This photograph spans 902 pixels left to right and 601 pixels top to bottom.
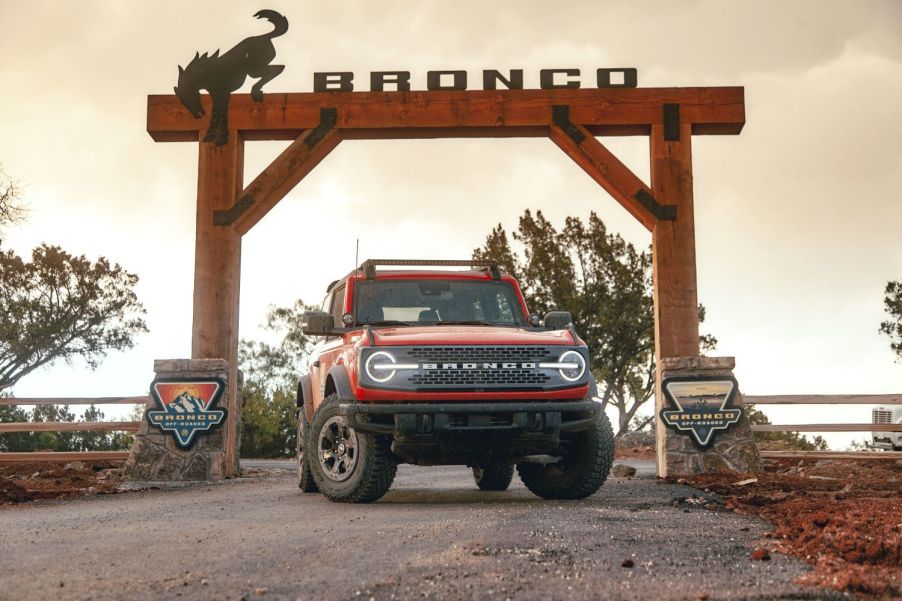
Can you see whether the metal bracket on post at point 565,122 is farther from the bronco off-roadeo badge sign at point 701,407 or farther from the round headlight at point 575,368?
the round headlight at point 575,368

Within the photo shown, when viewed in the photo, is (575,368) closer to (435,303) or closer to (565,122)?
(435,303)

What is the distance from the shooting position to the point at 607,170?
470 inches

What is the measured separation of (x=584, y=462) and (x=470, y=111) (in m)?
5.74

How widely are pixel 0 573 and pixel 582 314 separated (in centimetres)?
2651

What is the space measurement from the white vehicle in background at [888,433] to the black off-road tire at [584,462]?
39.7 ft

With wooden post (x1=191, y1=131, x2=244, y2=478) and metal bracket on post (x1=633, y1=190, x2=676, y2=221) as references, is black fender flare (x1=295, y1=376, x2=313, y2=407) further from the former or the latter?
metal bracket on post (x1=633, y1=190, x2=676, y2=221)

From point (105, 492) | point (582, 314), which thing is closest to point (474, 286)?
point (105, 492)

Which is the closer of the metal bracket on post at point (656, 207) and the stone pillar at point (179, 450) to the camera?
the stone pillar at point (179, 450)

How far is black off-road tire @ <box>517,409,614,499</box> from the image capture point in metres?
7.82

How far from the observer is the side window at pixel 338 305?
343 inches

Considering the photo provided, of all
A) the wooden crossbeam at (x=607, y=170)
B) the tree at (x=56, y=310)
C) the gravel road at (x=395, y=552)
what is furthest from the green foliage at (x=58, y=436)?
the gravel road at (x=395, y=552)

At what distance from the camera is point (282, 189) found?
12164 mm

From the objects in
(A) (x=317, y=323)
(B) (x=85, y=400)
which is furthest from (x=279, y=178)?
(A) (x=317, y=323)

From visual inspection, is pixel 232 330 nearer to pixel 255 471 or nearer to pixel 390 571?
A: pixel 255 471
